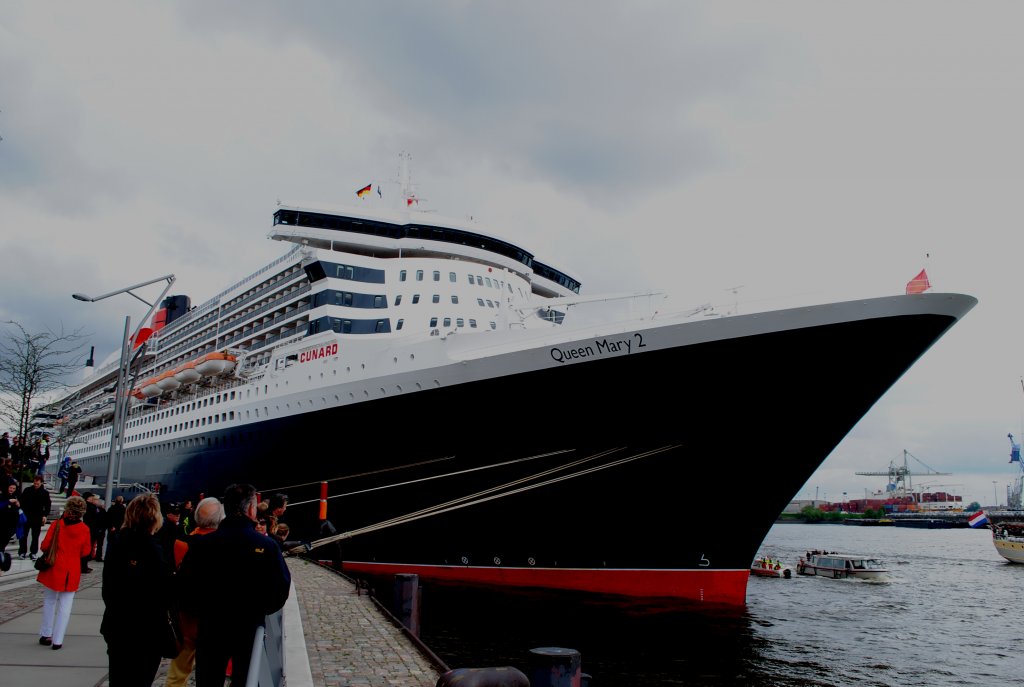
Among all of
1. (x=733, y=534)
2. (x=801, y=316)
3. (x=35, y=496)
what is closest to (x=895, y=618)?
(x=733, y=534)

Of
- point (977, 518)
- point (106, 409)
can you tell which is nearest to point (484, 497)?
point (106, 409)

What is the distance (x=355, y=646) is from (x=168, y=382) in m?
23.8

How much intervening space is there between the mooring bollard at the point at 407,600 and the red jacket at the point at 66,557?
448cm

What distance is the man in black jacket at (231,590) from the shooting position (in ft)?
12.9

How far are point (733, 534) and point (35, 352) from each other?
26842mm

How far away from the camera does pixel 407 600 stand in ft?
32.4

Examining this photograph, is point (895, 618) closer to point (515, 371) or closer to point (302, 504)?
point (515, 371)

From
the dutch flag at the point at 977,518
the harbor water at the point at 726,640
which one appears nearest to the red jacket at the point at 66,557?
the harbor water at the point at 726,640

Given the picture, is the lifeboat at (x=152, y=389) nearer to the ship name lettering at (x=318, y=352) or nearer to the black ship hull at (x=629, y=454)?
the ship name lettering at (x=318, y=352)

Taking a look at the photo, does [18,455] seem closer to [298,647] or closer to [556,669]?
[298,647]

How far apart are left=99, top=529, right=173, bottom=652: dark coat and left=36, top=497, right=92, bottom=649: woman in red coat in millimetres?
2258

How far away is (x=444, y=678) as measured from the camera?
14.5ft

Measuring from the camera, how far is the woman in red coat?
20.3 feet

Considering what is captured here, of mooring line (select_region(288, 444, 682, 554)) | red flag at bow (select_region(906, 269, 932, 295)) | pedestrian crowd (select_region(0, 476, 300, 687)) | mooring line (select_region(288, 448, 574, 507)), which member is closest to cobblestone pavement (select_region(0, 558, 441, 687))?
pedestrian crowd (select_region(0, 476, 300, 687))
